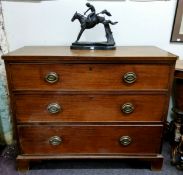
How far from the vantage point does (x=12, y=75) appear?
119 cm

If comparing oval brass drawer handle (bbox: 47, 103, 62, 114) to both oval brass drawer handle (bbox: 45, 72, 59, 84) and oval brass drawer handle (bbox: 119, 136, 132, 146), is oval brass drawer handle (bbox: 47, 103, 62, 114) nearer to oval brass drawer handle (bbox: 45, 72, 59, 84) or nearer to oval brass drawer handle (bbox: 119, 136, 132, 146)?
oval brass drawer handle (bbox: 45, 72, 59, 84)

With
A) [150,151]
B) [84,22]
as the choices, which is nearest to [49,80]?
[84,22]

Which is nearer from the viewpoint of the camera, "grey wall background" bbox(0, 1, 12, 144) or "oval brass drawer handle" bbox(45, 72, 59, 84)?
"oval brass drawer handle" bbox(45, 72, 59, 84)

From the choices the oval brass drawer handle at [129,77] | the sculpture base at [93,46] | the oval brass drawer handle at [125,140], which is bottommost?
the oval brass drawer handle at [125,140]

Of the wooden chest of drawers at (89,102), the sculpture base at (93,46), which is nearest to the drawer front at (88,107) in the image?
the wooden chest of drawers at (89,102)

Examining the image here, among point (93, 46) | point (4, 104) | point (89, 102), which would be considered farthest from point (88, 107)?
point (4, 104)

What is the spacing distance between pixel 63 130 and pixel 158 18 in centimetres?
108

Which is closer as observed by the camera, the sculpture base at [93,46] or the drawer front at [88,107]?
the drawer front at [88,107]

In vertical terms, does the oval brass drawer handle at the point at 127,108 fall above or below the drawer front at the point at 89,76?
below

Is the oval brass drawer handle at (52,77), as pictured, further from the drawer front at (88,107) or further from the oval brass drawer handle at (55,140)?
the oval brass drawer handle at (55,140)

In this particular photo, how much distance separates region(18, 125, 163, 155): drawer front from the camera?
1.33 m

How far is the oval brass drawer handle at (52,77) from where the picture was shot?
118cm

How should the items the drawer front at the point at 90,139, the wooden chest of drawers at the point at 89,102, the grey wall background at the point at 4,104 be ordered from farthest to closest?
the grey wall background at the point at 4,104, the drawer front at the point at 90,139, the wooden chest of drawers at the point at 89,102

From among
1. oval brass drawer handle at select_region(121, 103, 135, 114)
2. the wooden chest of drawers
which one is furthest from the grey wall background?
oval brass drawer handle at select_region(121, 103, 135, 114)
